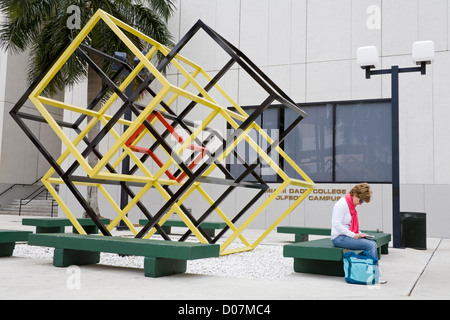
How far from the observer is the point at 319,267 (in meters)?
6.10

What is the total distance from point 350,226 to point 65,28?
11.6 metres

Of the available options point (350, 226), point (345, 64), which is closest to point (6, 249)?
point (350, 226)

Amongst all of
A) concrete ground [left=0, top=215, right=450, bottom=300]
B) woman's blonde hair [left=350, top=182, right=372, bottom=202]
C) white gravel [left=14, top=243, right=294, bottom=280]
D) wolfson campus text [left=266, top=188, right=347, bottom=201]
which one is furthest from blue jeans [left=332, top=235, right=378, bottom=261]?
wolfson campus text [left=266, top=188, right=347, bottom=201]

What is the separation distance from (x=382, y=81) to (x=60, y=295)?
41.4 feet

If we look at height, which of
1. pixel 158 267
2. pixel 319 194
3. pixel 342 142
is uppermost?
pixel 342 142

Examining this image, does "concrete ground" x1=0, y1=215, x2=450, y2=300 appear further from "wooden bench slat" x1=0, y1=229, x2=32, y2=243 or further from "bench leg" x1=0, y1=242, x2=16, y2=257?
"bench leg" x1=0, y1=242, x2=16, y2=257

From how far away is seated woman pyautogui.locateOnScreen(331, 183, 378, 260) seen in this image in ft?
18.8

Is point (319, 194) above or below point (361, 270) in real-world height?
above

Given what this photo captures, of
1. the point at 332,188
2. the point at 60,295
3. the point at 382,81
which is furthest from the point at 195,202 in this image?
the point at 60,295

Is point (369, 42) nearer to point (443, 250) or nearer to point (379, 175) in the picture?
point (379, 175)

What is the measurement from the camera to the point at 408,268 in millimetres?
6836

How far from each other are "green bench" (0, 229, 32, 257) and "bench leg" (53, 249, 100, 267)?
0.94 meters

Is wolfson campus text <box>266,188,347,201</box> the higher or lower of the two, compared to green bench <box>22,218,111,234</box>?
higher
